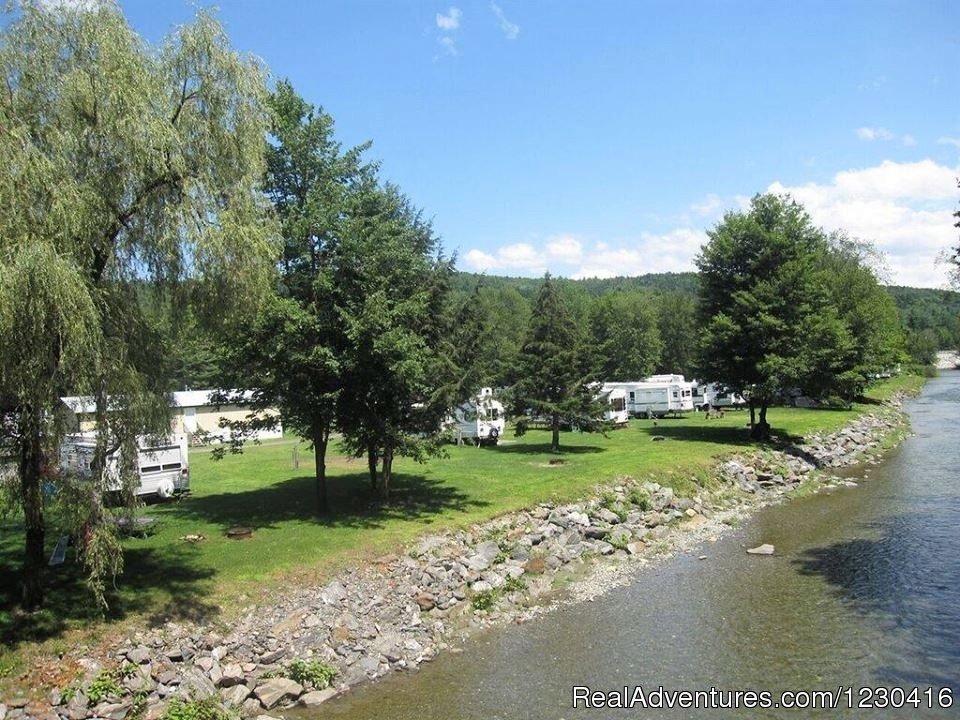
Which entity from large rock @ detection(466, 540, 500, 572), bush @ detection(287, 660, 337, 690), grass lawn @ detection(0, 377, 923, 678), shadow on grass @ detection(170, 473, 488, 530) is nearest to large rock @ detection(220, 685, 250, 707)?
bush @ detection(287, 660, 337, 690)

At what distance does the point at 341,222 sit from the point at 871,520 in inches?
839

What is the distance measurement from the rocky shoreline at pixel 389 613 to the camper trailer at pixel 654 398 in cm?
3202

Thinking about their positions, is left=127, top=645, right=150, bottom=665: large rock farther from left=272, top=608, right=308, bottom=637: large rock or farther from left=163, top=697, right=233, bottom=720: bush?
left=272, top=608, right=308, bottom=637: large rock

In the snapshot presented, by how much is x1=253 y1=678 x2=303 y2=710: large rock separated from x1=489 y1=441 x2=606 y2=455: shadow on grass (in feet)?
77.0

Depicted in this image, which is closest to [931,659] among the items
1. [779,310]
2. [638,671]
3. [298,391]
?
[638,671]

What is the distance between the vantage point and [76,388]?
11.9m

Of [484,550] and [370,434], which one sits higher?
[370,434]

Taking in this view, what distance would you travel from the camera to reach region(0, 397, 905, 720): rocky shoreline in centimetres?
1212

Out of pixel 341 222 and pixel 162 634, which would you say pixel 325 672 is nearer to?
pixel 162 634

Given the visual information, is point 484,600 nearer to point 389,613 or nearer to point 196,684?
point 389,613

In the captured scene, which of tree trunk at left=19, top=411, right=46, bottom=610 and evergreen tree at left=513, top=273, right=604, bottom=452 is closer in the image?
tree trunk at left=19, top=411, right=46, bottom=610

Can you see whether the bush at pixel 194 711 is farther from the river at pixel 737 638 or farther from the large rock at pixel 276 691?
the river at pixel 737 638

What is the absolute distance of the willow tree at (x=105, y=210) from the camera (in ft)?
36.8

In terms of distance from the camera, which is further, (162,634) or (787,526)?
(787,526)
